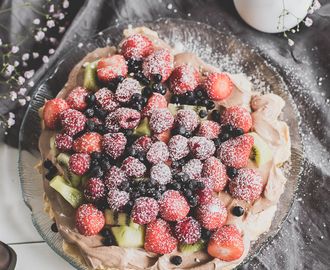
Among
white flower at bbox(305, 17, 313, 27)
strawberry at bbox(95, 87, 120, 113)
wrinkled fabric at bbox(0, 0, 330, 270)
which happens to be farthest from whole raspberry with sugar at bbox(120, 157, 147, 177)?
white flower at bbox(305, 17, 313, 27)

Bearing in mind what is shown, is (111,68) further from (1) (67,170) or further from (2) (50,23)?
(2) (50,23)

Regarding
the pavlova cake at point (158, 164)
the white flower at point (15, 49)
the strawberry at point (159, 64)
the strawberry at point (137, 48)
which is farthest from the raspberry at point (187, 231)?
the white flower at point (15, 49)

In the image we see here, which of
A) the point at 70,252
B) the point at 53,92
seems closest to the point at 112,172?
the point at 70,252

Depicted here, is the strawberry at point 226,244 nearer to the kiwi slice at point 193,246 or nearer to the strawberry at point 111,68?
the kiwi slice at point 193,246

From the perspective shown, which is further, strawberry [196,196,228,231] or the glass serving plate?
the glass serving plate

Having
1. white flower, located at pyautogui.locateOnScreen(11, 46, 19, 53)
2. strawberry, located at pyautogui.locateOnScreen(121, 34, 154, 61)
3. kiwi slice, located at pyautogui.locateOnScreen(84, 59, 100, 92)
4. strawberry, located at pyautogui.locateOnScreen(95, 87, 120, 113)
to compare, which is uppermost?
white flower, located at pyautogui.locateOnScreen(11, 46, 19, 53)

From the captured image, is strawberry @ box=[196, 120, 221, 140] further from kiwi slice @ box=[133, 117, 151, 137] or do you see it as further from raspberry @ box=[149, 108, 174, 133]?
kiwi slice @ box=[133, 117, 151, 137]
